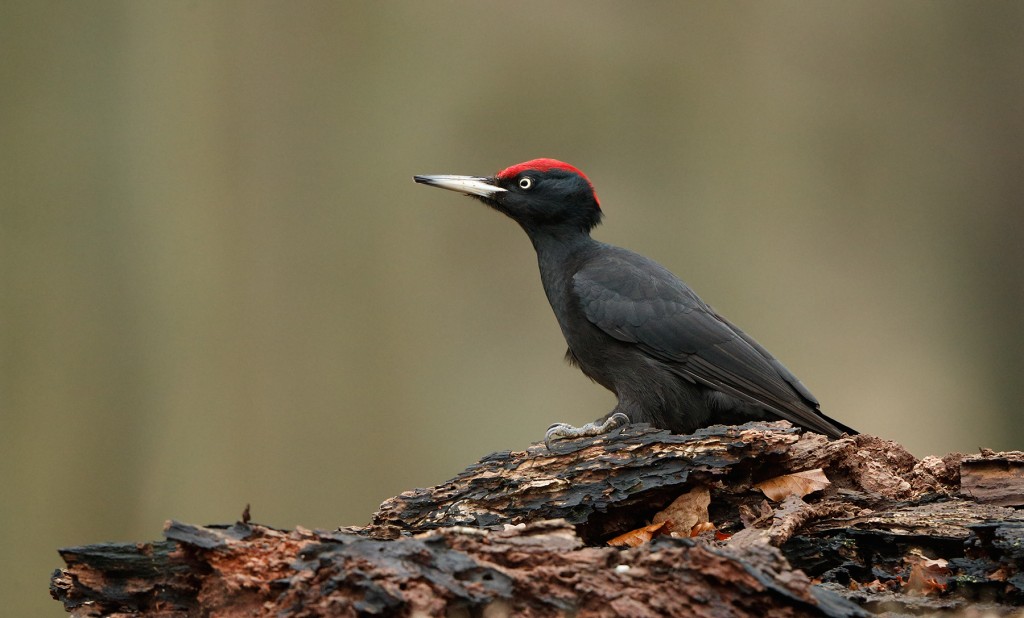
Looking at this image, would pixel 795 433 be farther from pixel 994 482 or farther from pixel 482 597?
pixel 482 597

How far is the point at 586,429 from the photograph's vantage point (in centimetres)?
401

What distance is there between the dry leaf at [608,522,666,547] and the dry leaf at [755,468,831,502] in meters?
0.38

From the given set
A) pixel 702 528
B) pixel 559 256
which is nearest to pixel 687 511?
pixel 702 528

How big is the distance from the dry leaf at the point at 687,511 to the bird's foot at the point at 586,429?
0.60m

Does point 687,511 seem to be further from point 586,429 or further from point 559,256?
point 559,256

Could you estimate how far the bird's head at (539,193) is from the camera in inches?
198

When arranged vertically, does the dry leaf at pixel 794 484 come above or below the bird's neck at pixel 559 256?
below

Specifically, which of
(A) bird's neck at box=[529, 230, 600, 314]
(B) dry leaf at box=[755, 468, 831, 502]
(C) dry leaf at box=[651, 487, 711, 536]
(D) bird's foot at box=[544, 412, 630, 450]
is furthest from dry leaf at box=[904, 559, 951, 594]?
(A) bird's neck at box=[529, 230, 600, 314]

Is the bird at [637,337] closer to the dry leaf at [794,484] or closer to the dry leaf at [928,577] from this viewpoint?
the dry leaf at [794,484]

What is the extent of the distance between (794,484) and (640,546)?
116 centimetres

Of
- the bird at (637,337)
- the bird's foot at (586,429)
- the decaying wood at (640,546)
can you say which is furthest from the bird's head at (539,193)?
the decaying wood at (640,546)

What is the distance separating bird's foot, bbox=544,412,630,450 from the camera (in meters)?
3.86

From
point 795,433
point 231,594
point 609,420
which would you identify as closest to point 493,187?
point 609,420

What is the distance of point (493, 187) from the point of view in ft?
16.5
